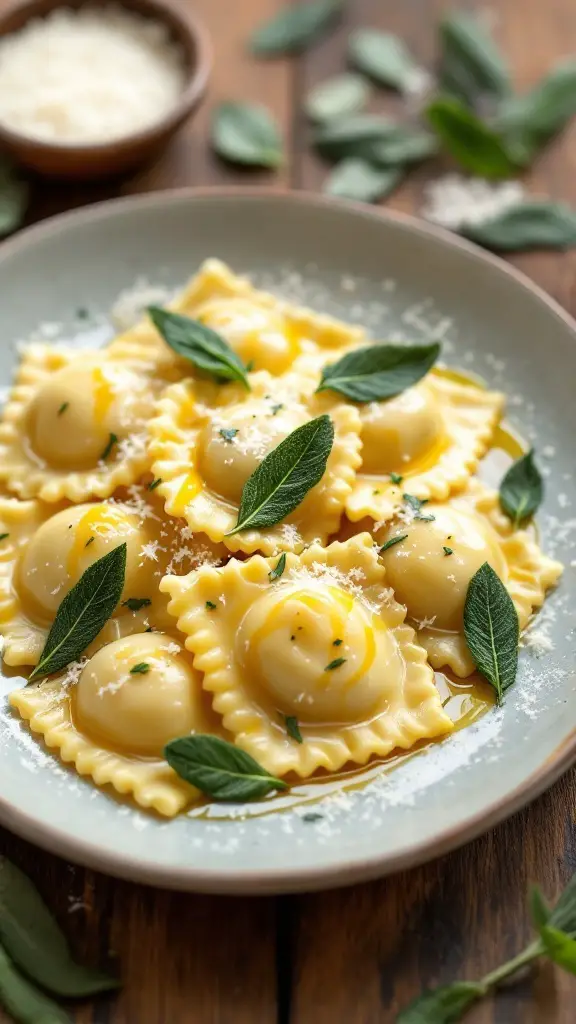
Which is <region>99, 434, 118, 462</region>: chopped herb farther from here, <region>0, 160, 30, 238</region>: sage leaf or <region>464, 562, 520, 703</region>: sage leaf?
<region>0, 160, 30, 238</region>: sage leaf

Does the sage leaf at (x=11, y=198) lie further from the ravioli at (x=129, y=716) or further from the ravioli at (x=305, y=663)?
the ravioli at (x=129, y=716)

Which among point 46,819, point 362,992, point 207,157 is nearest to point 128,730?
point 46,819

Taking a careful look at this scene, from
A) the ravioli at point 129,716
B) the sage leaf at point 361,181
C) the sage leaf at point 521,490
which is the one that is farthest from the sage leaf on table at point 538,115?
the ravioli at point 129,716

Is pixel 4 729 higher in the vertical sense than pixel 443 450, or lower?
lower

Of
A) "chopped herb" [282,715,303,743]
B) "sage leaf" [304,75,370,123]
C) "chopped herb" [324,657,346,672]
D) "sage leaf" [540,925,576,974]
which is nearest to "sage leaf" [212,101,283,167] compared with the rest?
"sage leaf" [304,75,370,123]

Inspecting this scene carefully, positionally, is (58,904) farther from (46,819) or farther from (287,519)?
(287,519)

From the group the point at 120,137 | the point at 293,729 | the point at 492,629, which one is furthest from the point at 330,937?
the point at 120,137
